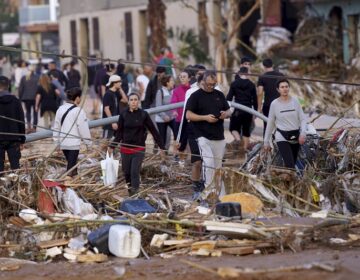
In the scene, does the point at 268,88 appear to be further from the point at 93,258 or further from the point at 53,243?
the point at 93,258

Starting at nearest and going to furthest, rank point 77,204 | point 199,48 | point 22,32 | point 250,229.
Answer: point 250,229 < point 77,204 < point 199,48 < point 22,32

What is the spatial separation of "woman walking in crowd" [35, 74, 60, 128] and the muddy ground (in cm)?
1496

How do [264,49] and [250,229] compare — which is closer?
[250,229]

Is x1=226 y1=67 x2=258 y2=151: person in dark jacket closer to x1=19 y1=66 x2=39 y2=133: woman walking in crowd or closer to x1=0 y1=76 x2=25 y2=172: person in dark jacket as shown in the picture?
x1=0 y1=76 x2=25 y2=172: person in dark jacket

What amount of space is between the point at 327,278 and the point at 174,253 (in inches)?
93.0

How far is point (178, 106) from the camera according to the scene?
A: 18906 millimetres

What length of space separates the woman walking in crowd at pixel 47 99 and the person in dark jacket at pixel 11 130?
10661mm

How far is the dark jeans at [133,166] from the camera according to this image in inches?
615

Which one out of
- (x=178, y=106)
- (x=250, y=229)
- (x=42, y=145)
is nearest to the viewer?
(x=250, y=229)

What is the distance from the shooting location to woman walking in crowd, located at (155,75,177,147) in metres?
20.0

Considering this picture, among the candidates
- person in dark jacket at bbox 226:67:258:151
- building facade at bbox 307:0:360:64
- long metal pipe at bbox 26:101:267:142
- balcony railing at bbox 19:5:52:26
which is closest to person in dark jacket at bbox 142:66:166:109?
person in dark jacket at bbox 226:67:258:151

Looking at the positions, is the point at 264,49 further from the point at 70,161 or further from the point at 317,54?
the point at 70,161

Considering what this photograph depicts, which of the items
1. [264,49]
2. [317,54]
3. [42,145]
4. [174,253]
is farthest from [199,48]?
[174,253]

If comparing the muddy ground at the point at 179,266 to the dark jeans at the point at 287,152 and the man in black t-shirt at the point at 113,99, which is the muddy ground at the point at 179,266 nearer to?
the dark jeans at the point at 287,152
